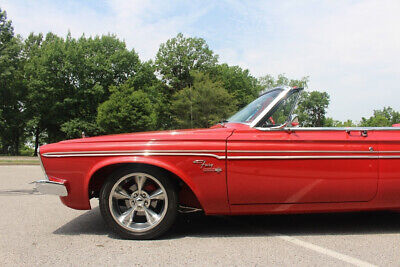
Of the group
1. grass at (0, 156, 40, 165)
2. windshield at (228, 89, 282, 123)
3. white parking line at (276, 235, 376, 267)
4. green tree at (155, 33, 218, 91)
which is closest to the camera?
white parking line at (276, 235, 376, 267)

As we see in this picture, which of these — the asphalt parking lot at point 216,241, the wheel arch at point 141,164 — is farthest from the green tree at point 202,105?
the wheel arch at point 141,164

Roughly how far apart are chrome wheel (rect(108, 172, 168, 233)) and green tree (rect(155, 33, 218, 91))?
42837mm

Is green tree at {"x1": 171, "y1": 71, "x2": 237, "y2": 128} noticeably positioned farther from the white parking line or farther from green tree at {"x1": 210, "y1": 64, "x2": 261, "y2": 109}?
the white parking line

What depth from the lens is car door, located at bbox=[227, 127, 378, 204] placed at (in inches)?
124

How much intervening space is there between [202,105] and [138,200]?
34.7 metres

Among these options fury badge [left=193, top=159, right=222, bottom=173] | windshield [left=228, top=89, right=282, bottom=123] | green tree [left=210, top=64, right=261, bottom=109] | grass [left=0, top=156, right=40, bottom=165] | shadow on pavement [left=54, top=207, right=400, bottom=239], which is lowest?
grass [left=0, top=156, right=40, bottom=165]

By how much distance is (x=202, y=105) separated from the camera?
37750mm

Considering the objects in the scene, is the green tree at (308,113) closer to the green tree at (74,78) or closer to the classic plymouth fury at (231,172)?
the classic plymouth fury at (231,172)

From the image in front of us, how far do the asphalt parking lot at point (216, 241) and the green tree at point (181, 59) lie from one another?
139ft

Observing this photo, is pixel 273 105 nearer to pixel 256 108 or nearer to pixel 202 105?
pixel 256 108

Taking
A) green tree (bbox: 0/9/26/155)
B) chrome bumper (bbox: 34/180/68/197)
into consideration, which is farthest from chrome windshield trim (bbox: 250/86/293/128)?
green tree (bbox: 0/9/26/155)

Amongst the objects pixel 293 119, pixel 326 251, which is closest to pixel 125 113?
pixel 293 119

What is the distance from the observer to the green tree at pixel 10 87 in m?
33.8

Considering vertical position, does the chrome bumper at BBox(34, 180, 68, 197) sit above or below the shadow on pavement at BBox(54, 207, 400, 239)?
above
